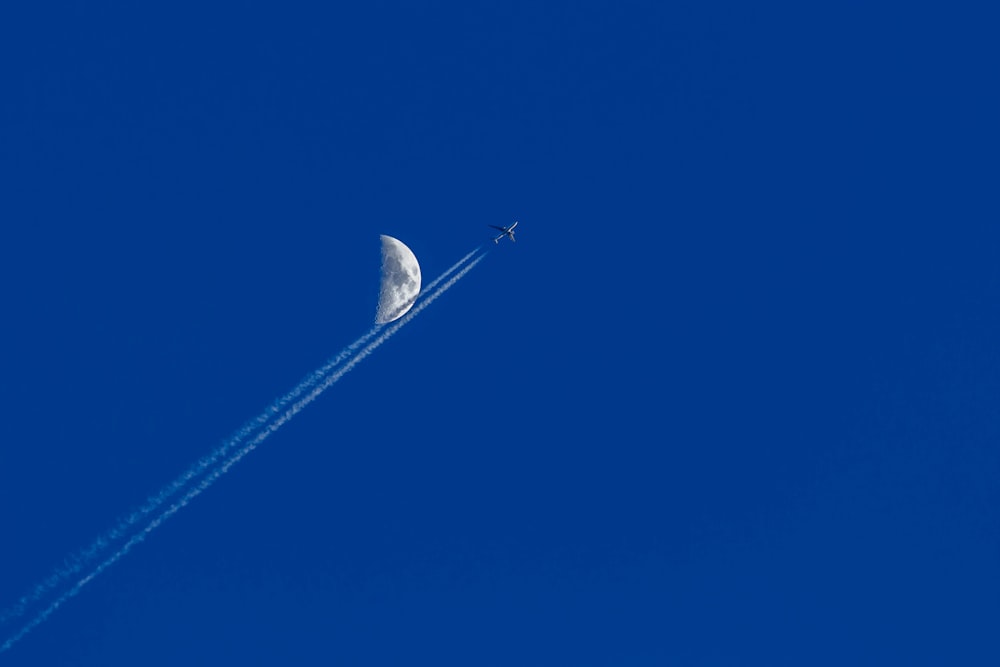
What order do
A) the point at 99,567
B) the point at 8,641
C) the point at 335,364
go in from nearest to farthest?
the point at 8,641 < the point at 99,567 < the point at 335,364

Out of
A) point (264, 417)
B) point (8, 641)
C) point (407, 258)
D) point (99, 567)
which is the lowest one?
point (8, 641)

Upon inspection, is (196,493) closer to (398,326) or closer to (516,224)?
(398,326)

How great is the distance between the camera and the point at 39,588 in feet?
470

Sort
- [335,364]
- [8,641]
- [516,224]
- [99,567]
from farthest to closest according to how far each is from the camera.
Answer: [516,224], [335,364], [99,567], [8,641]

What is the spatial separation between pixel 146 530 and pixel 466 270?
47.5m

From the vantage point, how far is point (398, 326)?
16062 centimetres

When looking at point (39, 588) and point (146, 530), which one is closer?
point (39, 588)

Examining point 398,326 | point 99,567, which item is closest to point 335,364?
point 398,326

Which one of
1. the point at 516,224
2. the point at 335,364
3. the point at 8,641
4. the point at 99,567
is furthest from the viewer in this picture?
the point at 516,224

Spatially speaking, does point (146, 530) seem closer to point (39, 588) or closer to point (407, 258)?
point (39, 588)

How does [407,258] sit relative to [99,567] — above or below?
above

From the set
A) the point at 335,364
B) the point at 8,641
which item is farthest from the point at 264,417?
the point at 8,641

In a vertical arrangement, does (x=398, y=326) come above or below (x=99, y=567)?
above

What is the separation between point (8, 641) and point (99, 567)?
41.5 feet
